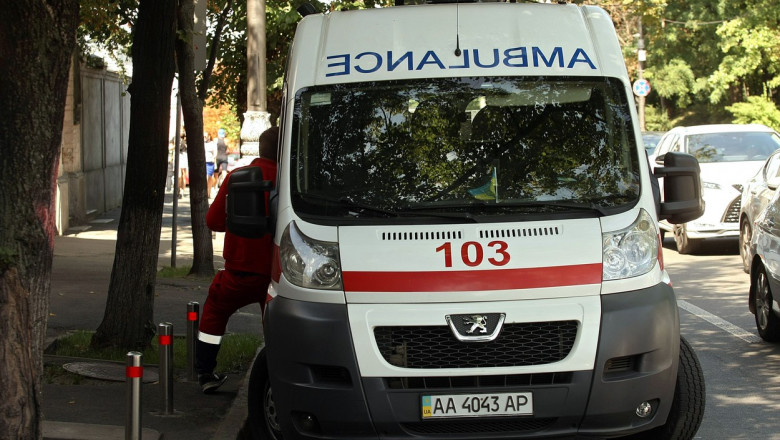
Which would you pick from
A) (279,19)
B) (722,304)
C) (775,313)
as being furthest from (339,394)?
(279,19)

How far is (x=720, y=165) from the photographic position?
18.0 meters

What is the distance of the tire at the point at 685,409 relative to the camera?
20.6 feet

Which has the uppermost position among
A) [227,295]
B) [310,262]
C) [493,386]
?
[310,262]

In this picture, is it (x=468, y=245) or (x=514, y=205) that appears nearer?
(x=468, y=245)

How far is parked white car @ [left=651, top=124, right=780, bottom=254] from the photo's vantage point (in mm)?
17578

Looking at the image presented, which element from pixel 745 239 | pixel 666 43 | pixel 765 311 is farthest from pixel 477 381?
pixel 666 43

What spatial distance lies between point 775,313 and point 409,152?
4.93 metres

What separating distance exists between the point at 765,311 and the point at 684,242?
795cm

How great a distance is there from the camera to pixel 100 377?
27.8 feet

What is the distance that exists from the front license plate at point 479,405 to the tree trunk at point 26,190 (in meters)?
1.78

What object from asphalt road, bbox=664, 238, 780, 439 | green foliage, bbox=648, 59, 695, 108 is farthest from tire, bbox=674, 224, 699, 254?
green foliage, bbox=648, 59, 695, 108

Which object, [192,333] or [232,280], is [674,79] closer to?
[192,333]

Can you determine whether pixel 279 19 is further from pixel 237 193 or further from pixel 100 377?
pixel 237 193

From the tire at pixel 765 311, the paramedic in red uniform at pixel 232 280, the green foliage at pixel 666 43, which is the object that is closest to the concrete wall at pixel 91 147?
the green foliage at pixel 666 43
